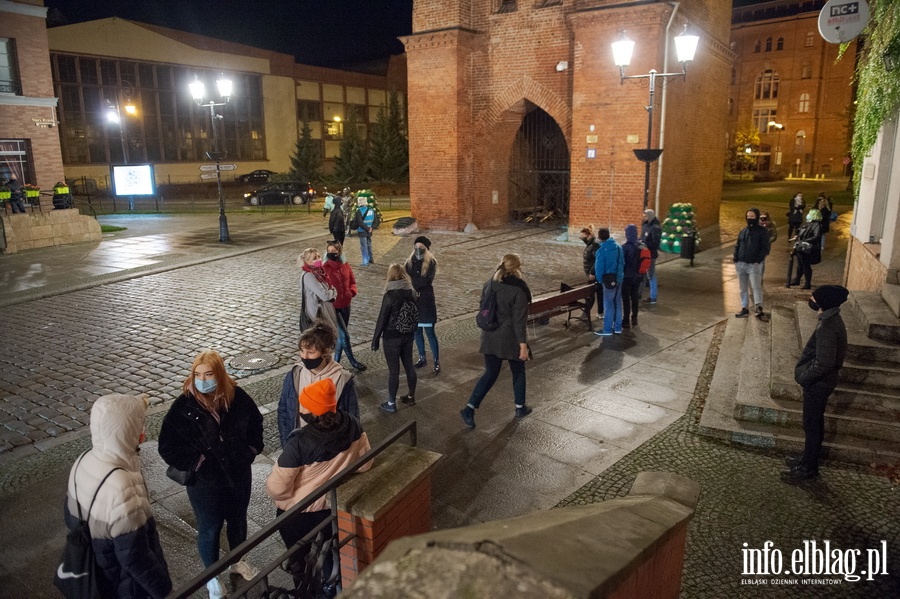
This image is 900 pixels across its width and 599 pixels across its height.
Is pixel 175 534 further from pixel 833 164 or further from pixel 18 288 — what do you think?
pixel 833 164

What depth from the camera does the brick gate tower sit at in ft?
61.1

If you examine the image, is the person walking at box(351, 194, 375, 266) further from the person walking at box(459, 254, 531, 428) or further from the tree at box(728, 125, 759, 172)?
the tree at box(728, 125, 759, 172)

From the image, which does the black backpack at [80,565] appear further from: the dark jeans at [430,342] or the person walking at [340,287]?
the dark jeans at [430,342]

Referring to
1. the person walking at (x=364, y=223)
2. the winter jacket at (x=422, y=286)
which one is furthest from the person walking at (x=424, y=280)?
the person walking at (x=364, y=223)

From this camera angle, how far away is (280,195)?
35688mm

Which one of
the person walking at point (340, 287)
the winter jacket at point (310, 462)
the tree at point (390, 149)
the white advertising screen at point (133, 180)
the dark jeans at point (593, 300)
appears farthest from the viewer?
the tree at point (390, 149)

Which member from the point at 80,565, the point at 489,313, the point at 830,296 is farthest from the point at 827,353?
the point at 80,565

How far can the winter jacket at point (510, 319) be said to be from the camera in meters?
6.44

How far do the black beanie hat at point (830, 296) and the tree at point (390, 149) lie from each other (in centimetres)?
4286

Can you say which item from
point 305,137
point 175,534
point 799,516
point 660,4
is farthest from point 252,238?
point 305,137

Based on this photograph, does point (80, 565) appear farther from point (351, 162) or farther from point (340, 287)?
point (351, 162)

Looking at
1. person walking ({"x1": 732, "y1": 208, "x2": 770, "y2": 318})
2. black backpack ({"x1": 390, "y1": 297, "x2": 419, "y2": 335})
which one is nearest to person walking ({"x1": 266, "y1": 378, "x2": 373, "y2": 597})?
black backpack ({"x1": 390, "y1": 297, "x2": 419, "y2": 335})

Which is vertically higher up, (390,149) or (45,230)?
(390,149)

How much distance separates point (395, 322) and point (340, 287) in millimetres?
1705
